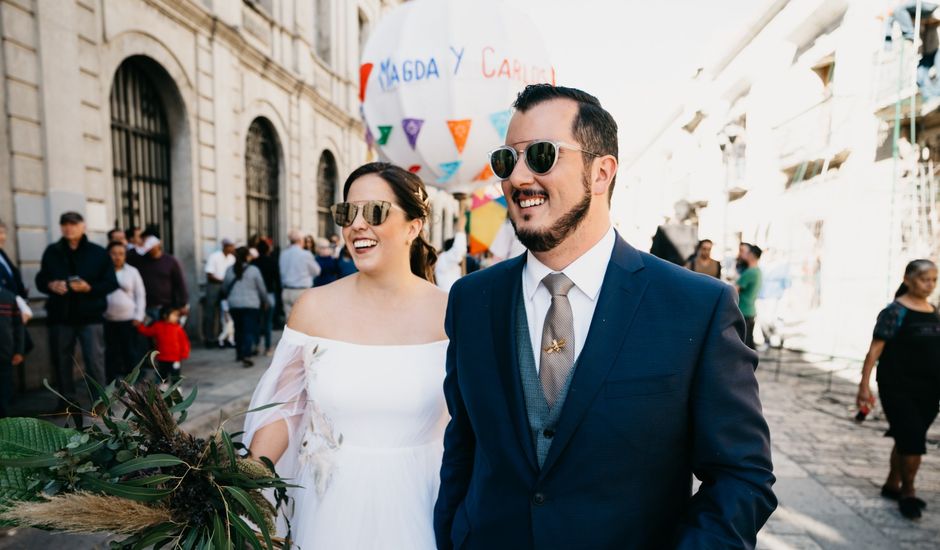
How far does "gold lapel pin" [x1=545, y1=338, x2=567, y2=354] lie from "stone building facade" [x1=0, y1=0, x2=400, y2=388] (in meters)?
7.23

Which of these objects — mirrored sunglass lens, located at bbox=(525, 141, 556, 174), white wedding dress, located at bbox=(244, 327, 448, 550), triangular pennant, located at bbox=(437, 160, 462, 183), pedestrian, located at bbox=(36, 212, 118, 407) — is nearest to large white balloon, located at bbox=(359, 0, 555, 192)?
triangular pennant, located at bbox=(437, 160, 462, 183)

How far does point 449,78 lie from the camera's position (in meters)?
4.12

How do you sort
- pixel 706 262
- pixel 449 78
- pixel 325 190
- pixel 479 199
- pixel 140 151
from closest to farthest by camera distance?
pixel 449 78 → pixel 479 199 → pixel 706 262 → pixel 140 151 → pixel 325 190

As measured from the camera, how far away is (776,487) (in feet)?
13.5

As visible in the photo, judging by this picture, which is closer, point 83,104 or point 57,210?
point 57,210

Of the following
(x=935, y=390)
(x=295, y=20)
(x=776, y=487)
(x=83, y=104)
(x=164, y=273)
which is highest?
(x=295, y=20)

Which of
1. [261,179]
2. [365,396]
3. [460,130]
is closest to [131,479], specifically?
[365,396]

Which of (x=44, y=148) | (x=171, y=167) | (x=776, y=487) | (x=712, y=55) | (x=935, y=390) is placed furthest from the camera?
(x=712, y=55)

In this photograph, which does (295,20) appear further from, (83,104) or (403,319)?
(403,319)

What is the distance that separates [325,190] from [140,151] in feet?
24.8

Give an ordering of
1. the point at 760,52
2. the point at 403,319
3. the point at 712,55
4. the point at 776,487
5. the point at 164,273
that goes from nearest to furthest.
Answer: the point at 403,319 → the point at 776,487 → the point at 164,273 → the point at 760,52 → the point at 712,55

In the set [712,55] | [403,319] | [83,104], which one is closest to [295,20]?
[83,104]

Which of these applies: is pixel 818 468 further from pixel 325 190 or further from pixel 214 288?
pixel 325 190

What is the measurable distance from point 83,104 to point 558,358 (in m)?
8.20
